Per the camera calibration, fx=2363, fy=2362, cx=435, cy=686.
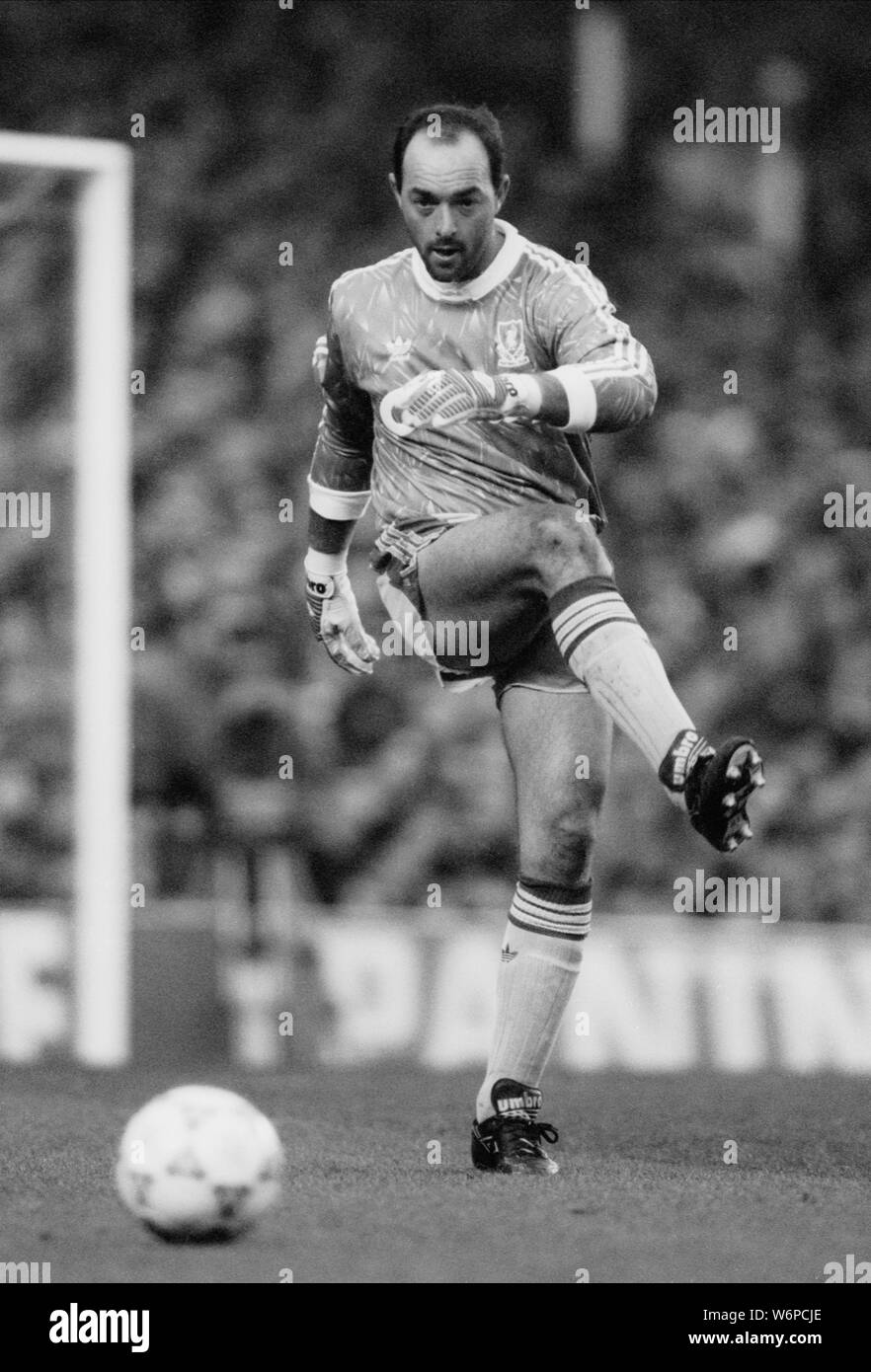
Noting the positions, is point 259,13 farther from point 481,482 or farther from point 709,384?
point 481,482

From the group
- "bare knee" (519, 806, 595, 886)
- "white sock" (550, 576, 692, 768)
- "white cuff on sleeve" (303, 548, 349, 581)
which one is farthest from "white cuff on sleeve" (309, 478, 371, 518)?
"bare knee" (519, 806, 595, 886)

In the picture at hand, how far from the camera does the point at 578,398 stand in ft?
14.8

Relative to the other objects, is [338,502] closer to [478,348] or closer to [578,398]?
[478,348]

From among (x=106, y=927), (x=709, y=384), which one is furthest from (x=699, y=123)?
(x=106, y=927)

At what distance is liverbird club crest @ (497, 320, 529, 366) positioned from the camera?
15.8 feet

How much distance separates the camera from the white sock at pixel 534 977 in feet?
15.9

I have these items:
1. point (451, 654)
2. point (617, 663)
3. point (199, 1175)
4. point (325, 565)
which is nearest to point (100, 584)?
point (325, 565)

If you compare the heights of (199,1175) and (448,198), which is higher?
(448,198)

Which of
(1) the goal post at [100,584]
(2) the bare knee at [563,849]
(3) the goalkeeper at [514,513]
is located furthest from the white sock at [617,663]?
(1) the goal post at [100,584]

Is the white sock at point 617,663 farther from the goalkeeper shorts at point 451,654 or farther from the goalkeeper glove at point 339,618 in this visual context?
the goalkeeper glove at point 339,618

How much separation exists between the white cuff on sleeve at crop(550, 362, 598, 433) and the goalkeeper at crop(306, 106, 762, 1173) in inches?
0.5

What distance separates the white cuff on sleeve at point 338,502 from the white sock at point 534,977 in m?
0.99

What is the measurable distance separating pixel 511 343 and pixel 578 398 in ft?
1.19

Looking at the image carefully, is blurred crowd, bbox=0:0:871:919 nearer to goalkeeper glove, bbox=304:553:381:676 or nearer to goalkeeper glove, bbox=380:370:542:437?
goalkeeper glove, bbox=304:553:381:676
